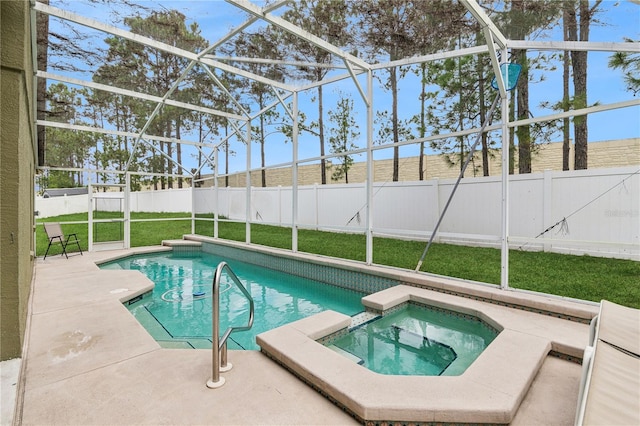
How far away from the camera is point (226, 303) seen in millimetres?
5254

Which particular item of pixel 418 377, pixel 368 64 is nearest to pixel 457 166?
pixel 368 64

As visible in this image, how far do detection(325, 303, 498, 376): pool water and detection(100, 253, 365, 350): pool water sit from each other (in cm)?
90

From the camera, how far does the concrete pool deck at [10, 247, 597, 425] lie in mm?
1971

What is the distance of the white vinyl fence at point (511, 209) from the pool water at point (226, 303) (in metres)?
1.35

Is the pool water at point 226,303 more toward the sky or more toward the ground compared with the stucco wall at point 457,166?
more toward the ground

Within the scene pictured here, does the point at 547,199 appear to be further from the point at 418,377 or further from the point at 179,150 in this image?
the point at 179,150

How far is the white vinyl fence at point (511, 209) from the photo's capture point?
5.71 metres

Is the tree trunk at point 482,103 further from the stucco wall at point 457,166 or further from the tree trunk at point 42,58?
the tree trunk at point 42,58

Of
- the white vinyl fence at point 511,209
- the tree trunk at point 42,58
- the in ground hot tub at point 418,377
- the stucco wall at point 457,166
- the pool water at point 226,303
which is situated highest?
the tree trunk at point 42,58

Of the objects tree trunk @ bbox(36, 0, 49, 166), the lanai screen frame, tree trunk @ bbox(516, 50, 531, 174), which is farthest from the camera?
tree trunk @ bbox(516, 50, 531, 174)

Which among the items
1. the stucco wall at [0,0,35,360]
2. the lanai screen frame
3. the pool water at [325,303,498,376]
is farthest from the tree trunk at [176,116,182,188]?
the pool water at [325,303,498,376]

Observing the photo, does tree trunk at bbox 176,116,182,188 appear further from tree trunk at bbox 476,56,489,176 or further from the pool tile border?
tree trunk at bbox 476,56,489,176

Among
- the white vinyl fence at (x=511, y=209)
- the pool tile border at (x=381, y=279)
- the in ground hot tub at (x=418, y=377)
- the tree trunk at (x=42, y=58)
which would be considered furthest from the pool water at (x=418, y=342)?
the tree trunk at (x=42, y=58)

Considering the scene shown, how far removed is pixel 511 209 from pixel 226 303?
22.2 feet
